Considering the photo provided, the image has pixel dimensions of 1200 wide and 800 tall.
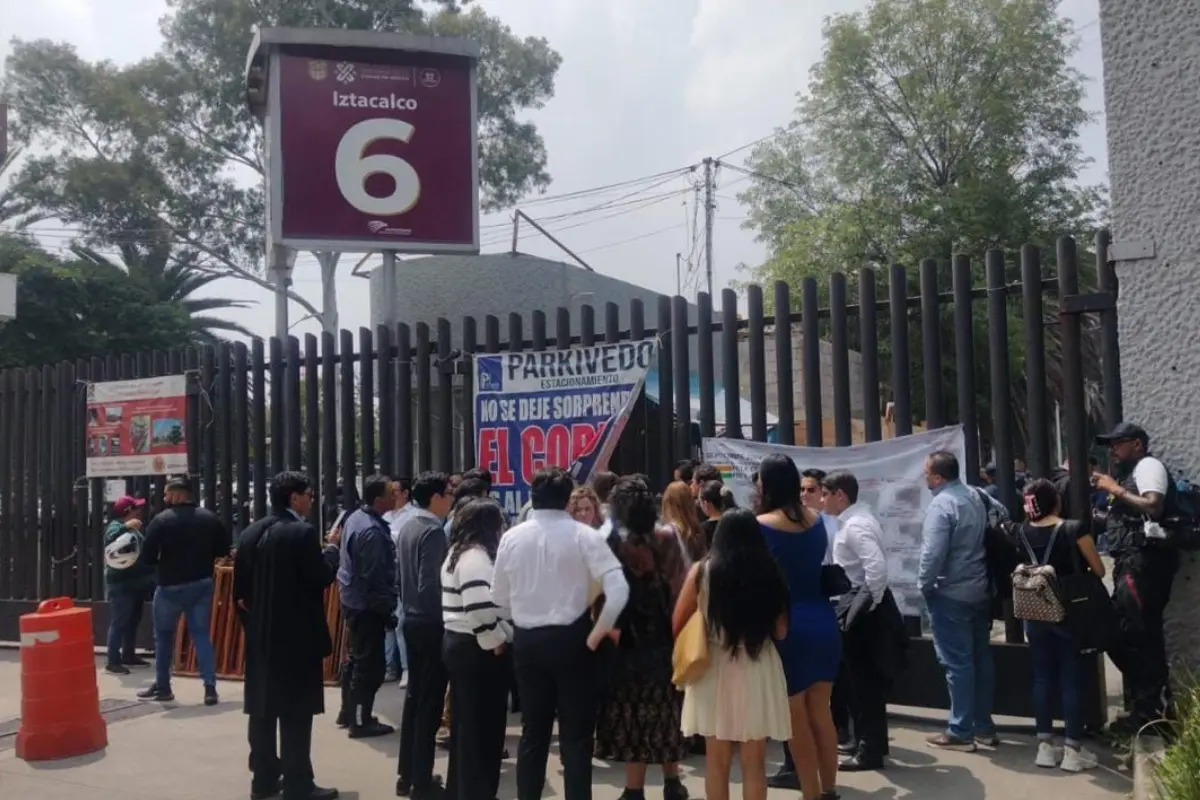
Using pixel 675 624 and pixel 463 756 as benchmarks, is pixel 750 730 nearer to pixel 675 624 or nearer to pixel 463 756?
pixel 675 624

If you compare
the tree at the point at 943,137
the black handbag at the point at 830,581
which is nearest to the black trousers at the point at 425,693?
the black handbag at the point at 830,581

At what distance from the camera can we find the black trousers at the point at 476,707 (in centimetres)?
523

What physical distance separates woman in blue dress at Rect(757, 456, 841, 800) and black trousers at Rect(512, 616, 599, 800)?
3.04 ft

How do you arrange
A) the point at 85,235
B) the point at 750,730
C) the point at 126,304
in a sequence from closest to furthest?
the point at 750,730 < the point at 126,304 < the point at 85,235

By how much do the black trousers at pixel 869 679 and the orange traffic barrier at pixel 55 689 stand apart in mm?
4890

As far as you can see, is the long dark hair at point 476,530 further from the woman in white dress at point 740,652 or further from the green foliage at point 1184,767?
the green foliage at point 1184,767

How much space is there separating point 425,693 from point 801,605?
6.78ft

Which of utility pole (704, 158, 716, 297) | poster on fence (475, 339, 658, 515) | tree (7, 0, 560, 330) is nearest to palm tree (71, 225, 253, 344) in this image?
tree (7, 0, 560, 330)

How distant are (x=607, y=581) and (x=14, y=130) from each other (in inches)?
1154

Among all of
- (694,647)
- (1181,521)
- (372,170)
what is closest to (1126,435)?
(1181,521)

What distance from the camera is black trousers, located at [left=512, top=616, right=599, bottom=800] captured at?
498 centimetres

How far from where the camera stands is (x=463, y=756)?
527cm

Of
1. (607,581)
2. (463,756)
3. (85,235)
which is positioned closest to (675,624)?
(607,581)

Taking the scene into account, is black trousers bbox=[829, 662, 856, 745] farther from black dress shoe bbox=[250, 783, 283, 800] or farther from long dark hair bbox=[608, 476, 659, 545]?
black dress shoe bbox=[250, 783, 283, 800]
